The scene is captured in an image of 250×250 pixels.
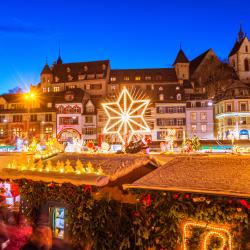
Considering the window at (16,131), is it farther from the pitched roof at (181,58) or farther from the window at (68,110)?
the pitched roof at (181,58)

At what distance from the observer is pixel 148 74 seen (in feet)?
264

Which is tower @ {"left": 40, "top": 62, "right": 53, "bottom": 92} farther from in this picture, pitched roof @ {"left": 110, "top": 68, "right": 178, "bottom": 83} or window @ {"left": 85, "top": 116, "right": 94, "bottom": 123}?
window @ {"left": 85, "top": 116, "right": 94, "bottom": 123}

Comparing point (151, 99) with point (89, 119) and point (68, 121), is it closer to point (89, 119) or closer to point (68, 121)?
point (89, 119)

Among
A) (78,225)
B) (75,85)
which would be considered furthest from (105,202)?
(75,85)

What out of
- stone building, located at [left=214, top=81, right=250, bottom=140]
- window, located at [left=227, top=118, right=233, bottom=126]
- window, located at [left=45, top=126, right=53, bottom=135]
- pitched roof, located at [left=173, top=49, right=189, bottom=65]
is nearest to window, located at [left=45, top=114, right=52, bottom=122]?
window, located at [left=45, top=126, right=53, bottom=135]

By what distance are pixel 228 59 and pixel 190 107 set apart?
34831mm

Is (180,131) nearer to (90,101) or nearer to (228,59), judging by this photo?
(90,101)

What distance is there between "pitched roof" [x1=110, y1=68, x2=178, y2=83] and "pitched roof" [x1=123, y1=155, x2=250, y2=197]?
70.6 meters

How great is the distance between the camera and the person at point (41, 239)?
9.71 m

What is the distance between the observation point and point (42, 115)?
68250mm

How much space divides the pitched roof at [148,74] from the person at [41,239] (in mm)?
70505

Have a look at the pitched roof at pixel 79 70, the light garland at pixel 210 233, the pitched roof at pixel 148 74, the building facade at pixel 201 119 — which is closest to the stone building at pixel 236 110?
the building facade at pixel 201 119

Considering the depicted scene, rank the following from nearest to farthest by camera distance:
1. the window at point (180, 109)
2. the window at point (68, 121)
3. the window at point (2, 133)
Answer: the window at point (180, 109) → the window at point (68, 121) → the window at point (2, 133)

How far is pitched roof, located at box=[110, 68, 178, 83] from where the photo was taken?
79.5m
